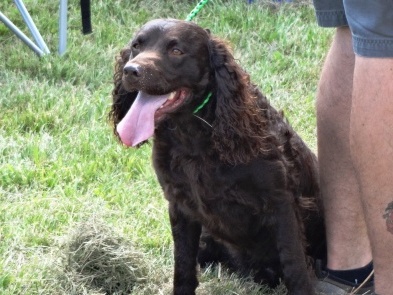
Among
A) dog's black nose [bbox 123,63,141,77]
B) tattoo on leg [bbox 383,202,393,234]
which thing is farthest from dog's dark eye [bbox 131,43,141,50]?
tattoo on leg [bbox 383,202,393,234]

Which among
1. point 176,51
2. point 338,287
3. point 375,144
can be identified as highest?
point 176,51

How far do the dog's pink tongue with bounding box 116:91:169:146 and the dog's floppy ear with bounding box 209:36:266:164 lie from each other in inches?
8.5

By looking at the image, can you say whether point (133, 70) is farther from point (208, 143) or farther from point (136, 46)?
point (208, 143)

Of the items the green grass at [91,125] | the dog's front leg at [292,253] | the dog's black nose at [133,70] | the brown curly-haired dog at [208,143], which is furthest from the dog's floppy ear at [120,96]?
the dog's front leg at [292,253]

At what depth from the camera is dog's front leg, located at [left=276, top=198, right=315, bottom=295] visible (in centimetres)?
329

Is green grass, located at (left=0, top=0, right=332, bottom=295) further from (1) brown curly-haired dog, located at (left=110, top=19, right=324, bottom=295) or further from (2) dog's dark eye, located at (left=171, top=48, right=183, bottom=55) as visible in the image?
(2) dog's dark eye, located at (left=171, top=48, right=183, bottom=55)

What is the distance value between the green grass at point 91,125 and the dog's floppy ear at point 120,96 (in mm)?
490

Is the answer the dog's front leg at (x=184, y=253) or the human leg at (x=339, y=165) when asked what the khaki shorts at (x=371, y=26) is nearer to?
the human leg at (x=339, y=165)

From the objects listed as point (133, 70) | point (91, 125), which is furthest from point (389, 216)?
point (91, 125)

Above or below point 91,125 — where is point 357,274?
above

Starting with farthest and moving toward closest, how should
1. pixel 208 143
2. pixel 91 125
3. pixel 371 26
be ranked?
pixel 91 125 < pixel 208 143 < pixel 371 26

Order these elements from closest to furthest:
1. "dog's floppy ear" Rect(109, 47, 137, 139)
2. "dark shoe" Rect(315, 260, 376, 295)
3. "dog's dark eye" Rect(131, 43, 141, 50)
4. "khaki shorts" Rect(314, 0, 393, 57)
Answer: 1. "khaki shorts" Rect(314, 0, 393, 57)
2. "dog's dark eye" Rect(131, 43, 141, 50)
3. "dog's floppy ear" Rect(109, 47, 137, 139)
4. "dark shoe" Rect(315, 260, 376, 295)

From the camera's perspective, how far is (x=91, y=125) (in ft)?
16.7

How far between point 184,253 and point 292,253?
1.39 ft
